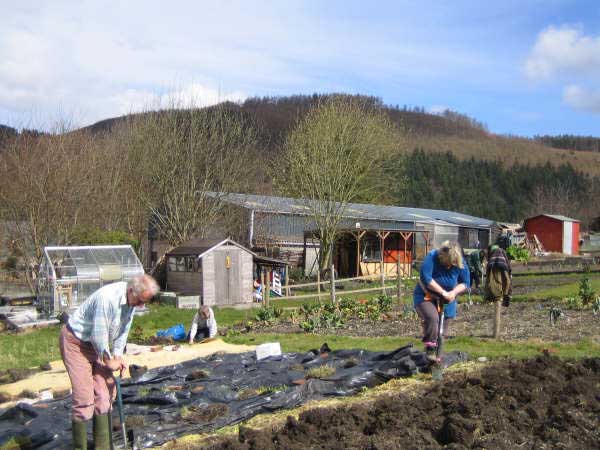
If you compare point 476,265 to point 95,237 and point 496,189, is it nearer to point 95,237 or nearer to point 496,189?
point 95,237

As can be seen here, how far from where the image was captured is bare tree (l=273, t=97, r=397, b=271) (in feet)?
111

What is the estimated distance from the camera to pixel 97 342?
18.2 ft

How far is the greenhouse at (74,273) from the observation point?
19906 mm

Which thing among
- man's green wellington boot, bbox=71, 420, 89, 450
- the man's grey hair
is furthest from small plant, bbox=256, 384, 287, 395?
the man's grey hair

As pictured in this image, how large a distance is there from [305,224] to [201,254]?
44.1ft

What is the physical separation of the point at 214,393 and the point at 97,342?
205 cm

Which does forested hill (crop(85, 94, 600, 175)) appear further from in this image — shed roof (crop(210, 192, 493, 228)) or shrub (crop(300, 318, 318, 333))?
shrub (crop(300, 318, 318, 333))

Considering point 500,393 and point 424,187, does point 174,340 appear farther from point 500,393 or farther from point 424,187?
point 424,187

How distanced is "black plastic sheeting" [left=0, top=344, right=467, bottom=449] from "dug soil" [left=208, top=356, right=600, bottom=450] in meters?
0.67

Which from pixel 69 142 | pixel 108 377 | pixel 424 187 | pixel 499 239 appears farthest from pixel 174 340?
pixel 424 187

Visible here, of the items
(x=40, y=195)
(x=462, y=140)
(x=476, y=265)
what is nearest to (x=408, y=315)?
(x=476, y=265)

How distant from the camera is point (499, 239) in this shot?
11742 mm

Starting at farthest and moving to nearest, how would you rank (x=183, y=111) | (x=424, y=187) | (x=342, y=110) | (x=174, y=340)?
(x=424, y=187) < (x=342, y=110) < (x=183, y=111) < (x=174, y=340)

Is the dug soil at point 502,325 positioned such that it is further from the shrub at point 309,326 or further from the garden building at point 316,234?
the garden building at point 316,234
